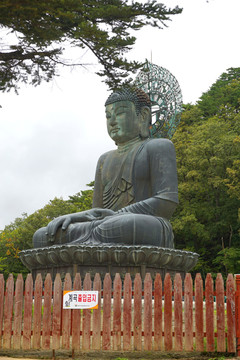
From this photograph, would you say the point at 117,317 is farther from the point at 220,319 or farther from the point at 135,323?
the point at 220,319

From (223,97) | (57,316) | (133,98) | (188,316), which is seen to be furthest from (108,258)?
(223,97)

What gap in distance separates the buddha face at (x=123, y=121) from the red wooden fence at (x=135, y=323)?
5.18 m

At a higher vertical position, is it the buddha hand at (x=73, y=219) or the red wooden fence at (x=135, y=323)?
the buddha hand at (x=73, y=219)

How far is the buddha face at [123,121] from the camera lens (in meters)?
11.9

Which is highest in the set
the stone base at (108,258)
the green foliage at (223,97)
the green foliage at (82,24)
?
the green foliage at (223,97)

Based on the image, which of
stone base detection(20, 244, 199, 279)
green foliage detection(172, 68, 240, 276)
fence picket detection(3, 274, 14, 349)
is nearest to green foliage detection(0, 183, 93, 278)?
green foliage detection(172, 68, 240, 276)

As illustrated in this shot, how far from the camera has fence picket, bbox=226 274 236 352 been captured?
710 centimetres

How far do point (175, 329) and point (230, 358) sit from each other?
0.77 m

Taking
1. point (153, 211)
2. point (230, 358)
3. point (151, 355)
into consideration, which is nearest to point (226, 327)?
point (230, 358)

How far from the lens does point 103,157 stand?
41.4ft

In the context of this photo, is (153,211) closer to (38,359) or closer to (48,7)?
(38,359)

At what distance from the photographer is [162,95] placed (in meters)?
15.8

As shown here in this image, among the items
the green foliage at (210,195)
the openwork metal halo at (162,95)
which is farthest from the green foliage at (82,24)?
the green foliage at (210,195)

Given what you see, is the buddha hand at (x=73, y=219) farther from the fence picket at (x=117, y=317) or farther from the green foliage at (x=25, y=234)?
the green foliage at (x=25, y=234)
